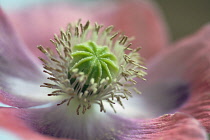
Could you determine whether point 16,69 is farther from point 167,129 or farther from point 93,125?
point 167,129

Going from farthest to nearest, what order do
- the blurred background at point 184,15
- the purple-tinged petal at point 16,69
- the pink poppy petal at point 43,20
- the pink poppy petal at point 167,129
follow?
the blurred background at point 184,15 < the pink poppy petal at point 43,20 < the purple-tinged petal at point 16,69 < the pink poppy petal at point 167,129

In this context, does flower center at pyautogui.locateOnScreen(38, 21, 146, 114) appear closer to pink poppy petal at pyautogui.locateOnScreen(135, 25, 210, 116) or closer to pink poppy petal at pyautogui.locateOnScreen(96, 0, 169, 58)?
pink poppy petal at pyautogui.locateOnScreen(135, 25, 210, 116)

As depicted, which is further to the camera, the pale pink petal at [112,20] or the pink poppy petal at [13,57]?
the pale pink petal at [112,20]

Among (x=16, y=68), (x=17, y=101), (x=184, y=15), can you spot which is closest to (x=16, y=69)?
(x=16, y=68)

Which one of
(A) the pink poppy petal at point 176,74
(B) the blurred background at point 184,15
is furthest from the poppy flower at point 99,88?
(B) the blurred background at point 184,15

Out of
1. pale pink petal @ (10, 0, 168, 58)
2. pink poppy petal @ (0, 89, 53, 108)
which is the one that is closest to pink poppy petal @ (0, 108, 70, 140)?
pink poppy petal @ (0, 89, 53, 108)

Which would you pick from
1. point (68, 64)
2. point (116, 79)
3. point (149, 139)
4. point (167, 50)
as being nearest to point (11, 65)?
point (68, 64)

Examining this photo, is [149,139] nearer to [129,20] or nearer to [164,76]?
[164,76]

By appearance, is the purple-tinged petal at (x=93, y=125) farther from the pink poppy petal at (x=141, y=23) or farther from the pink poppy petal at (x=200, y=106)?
the pink poppy petal at (x=141, y=23)
